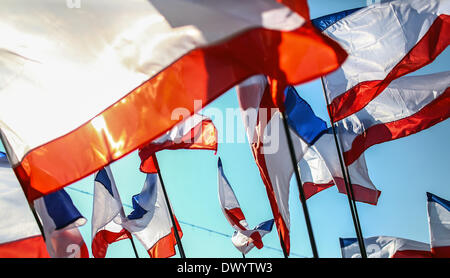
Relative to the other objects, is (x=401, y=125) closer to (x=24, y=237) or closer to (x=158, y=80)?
(x=158, y=80)

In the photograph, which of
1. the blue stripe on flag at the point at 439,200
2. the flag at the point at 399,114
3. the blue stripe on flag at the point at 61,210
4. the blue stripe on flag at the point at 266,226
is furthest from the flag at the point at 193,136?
the blue stripe on flag at the point at 439,200

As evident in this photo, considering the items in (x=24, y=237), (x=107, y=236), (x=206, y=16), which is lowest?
(x=107, y=236)

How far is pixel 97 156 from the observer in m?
4.74

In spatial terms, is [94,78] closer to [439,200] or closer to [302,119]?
[302,119]

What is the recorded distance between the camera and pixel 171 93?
4.55 metres

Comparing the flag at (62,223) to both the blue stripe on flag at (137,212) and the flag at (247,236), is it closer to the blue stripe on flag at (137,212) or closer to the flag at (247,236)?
the blue stripe on flag at (137,212)

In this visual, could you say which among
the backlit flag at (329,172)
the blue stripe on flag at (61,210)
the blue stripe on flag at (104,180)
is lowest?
the backlit flag at (329,172)

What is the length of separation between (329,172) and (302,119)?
2.20 meters

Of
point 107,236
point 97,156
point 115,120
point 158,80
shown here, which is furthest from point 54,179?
point 107,236

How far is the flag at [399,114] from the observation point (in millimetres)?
9086

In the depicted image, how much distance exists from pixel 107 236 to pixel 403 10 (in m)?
9.15

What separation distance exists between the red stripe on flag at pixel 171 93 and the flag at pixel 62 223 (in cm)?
186

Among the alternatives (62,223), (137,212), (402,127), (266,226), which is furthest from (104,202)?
(402,127)
